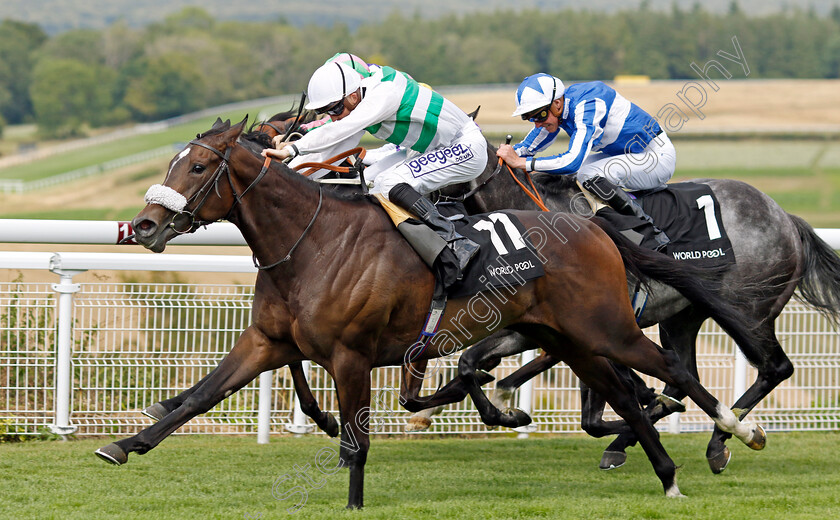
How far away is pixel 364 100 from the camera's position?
171 inches

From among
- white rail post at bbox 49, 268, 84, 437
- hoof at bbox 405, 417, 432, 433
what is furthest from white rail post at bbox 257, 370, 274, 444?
white rail post at bbox 49, 268, 84, 437

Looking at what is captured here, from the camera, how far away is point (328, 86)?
4.38m

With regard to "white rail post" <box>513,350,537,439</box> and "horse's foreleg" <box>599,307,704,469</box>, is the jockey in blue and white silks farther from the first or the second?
"white rail post" <box>513,350,537,439</box>

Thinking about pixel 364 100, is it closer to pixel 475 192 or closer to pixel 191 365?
pixel 475 192

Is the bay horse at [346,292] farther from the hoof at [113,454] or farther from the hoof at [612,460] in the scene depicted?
the hoof at [612,460]

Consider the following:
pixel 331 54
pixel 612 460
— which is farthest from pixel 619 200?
pixel 331 54

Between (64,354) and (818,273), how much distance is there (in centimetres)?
407

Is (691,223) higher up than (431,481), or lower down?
higher up

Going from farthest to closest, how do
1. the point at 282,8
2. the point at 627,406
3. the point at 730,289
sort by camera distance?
1. the point at 282,8
2. the point at 730,289
3. the point at 627,406

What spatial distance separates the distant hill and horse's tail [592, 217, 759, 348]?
5565 inches

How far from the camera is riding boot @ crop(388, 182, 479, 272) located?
419cm

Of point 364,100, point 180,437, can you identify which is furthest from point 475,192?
point 180,437

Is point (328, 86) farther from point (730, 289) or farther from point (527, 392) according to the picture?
point (527, 392)

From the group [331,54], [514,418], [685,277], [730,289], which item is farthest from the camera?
[331,54]
